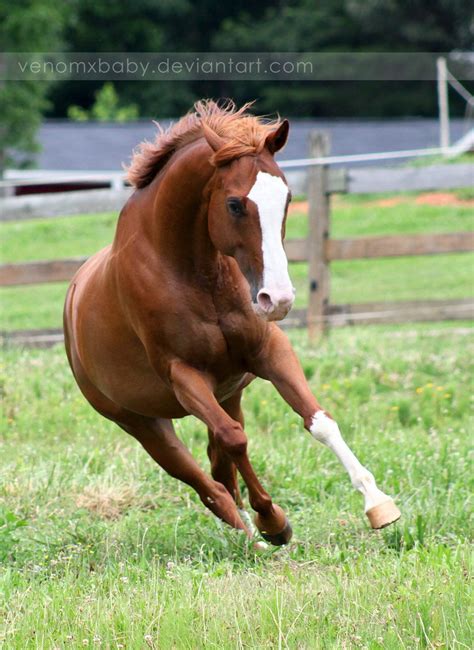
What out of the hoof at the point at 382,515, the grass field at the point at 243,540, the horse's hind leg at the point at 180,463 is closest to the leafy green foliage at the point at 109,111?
the grass field at the point at 243,540

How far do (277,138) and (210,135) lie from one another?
266 mm

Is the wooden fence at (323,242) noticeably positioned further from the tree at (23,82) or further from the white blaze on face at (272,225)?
the tree at (23,82)

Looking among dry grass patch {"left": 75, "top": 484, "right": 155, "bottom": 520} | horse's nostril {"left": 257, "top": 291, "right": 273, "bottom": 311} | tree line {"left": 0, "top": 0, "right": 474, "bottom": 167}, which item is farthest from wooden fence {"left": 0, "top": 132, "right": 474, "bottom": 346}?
tree line {"left": 0, "top": 0, "right": 474, "bottom": 167}

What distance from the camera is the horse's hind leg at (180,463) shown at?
4.82m

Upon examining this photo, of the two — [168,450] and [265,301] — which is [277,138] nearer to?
[265,301]

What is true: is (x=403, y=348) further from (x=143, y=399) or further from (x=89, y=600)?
(x=89, y=600)

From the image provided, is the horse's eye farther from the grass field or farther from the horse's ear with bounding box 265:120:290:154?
the grass field

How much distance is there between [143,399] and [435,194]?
1876 centimetres

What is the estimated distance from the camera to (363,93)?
43.3 meters

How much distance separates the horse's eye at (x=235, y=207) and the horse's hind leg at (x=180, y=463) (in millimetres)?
1453

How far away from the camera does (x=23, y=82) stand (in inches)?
1217

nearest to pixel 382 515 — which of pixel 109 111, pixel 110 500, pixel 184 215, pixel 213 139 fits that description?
pixel 184 215

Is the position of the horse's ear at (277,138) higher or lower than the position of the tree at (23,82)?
lower

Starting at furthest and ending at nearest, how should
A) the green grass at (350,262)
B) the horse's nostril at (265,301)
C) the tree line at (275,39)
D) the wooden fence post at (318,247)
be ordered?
1. the tree line at (275,39)
2. the green grass at (350,262)
3. the wooden fence post at (318,247)
4. the horse's nostril at (265,301)
